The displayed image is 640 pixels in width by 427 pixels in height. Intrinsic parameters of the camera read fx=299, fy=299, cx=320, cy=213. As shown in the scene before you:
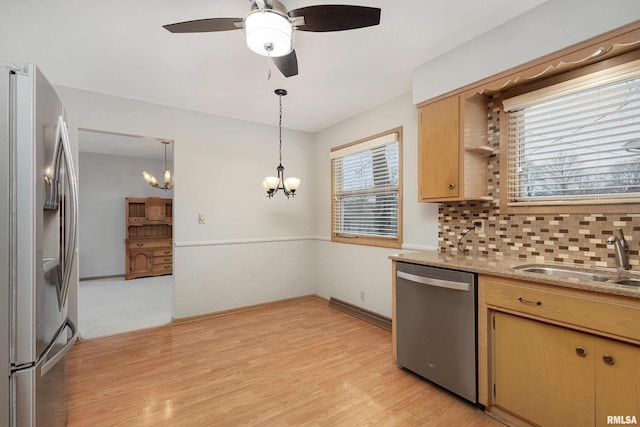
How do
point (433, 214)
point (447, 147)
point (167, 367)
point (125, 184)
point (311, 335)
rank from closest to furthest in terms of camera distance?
point (447, 147), point (167, 367), point (433, 214), point (311, 335), point (125, 184)

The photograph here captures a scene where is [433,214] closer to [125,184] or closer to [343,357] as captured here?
[343,357]

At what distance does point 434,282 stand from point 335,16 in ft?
5.95

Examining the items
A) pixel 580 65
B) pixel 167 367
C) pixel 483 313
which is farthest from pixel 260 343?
pixel 580 65

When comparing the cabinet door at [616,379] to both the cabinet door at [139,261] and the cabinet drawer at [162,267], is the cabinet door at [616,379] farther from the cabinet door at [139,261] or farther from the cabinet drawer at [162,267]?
the cabinet door at [139,261]

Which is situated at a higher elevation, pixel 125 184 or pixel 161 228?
pixel 125 184

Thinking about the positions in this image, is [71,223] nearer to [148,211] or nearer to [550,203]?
[550,203]

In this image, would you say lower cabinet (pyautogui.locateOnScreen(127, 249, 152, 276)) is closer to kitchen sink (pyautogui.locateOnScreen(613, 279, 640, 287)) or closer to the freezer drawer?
the freezer drawer

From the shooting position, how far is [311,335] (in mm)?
3248

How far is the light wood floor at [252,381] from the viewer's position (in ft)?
6.33

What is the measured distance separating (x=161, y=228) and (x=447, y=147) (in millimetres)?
6443

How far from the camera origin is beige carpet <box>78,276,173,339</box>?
3.58 m

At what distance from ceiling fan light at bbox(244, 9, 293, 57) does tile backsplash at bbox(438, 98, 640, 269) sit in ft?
5.89

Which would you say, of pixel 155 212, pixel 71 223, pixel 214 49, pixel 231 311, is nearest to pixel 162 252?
pixel 155 212

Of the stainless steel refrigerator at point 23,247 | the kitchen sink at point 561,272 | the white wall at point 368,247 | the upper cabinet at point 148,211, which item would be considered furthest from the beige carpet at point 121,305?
the kitchen sink at point 561,272
